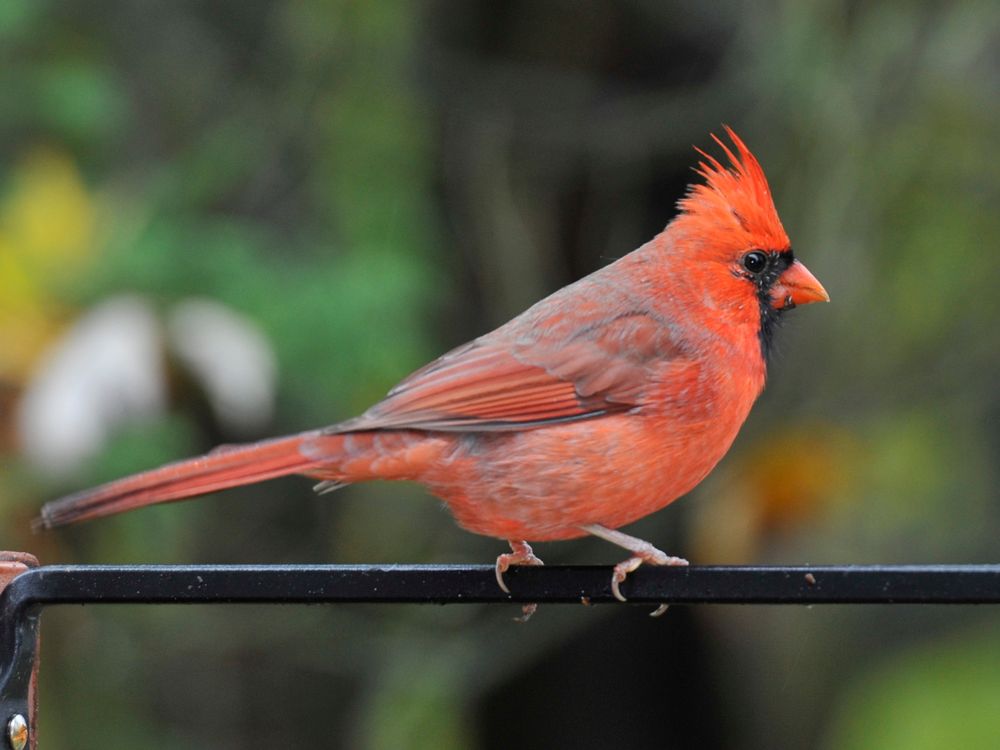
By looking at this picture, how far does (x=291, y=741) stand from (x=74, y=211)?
10.3ft

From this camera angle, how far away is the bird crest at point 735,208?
11.0 feet

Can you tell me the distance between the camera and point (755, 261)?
11.2 ft

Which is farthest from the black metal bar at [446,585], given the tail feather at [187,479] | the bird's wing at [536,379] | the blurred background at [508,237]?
the blurred background at [508,237]

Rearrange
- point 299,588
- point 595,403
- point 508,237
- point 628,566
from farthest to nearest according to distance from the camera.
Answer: point 508,237, point 595,403, point 628,566, point 299,588

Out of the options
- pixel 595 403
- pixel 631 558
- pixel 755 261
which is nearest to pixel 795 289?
pixel 755 261

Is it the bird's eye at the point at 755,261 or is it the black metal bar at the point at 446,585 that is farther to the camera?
the bird's eye at the point at 755,261

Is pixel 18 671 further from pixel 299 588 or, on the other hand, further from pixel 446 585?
pixel 446 585

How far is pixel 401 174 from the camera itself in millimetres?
5477

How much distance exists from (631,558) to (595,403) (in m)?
0.46

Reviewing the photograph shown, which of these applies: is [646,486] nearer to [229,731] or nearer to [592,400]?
[592,400]

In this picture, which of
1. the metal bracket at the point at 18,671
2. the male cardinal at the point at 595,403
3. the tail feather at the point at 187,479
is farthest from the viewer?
the male cardinal at the point at 595,403

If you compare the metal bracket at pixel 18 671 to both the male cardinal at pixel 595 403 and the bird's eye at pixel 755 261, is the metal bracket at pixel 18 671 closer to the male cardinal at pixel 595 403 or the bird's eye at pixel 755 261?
the male cardinal at pixel 595 403

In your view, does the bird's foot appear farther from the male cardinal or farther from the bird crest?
the bird crest

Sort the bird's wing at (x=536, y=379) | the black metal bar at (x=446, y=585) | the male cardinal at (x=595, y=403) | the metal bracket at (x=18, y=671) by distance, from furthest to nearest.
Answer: the bird's wing at (x=536, y=379), the male cardinal at (x=595, y=403), the metal bracket at (x=18, y=671), the black metal bar at (x=446, y=585)
